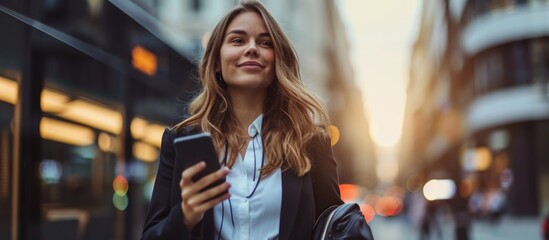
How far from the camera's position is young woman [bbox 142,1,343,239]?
231 centimetres

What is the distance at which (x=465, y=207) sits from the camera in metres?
14.2

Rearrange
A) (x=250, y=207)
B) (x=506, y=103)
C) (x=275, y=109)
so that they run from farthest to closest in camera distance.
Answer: (x=506, y=103) < (x=275, y=109) < (x=250, y=207)

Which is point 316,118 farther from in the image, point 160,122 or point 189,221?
point 160,122

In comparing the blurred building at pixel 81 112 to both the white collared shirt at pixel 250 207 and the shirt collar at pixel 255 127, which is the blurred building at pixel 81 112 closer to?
the shirt collar at pixel 255 127

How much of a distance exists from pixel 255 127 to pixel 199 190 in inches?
20.2

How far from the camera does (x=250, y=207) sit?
7.64ft

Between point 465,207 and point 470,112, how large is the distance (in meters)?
29.9

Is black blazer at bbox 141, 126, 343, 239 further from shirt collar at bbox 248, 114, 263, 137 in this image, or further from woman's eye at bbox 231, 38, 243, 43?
woman's eye at bbox 231, 38, 243, 43

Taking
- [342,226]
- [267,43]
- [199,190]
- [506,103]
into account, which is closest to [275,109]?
[267,43]

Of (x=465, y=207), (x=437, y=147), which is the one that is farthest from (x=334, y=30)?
(x=465, y=207)

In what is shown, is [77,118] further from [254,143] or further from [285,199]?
[285,199]

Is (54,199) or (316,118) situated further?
(54,199)

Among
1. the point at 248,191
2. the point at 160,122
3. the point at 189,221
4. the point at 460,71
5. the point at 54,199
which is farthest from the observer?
the point at 460,71

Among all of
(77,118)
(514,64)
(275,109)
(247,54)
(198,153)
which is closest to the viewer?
(198,153)
